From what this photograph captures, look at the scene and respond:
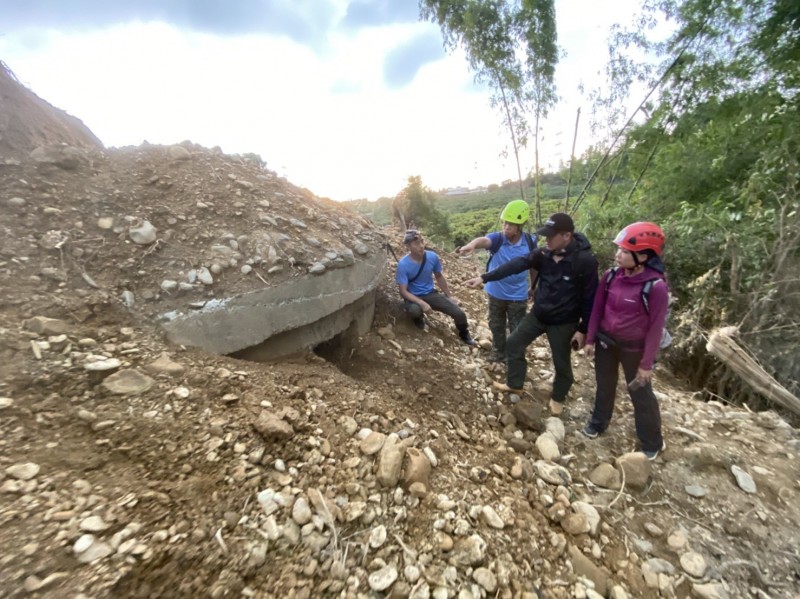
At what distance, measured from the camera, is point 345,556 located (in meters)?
1.69

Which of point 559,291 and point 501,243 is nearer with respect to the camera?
point 559,291

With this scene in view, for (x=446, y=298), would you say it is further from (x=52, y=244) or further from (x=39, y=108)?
(x=39, y=108)

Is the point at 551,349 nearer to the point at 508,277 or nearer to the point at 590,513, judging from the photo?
the point at 508,277

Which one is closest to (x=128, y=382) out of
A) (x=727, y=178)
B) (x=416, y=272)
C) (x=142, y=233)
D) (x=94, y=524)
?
(x=94, y=524)

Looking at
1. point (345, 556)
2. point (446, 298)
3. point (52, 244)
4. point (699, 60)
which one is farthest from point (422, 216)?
point (345, 556)

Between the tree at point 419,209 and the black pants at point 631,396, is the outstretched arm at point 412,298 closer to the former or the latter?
the black pants at point 631,396

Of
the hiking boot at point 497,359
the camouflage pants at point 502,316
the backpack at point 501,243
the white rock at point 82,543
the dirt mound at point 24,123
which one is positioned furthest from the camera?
the hiking boot at point 497,359

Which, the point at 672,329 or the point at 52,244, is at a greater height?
the point at 52,244

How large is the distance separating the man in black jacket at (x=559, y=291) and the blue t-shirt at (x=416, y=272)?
1.05m

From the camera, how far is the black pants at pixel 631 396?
2.54m

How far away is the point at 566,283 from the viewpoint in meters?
2.72

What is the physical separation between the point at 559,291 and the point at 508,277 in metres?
0.81

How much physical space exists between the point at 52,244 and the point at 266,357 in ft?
5.30

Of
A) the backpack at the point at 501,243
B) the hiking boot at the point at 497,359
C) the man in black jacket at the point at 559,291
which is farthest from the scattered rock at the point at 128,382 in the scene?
the hiking boot at the point at 497,359
